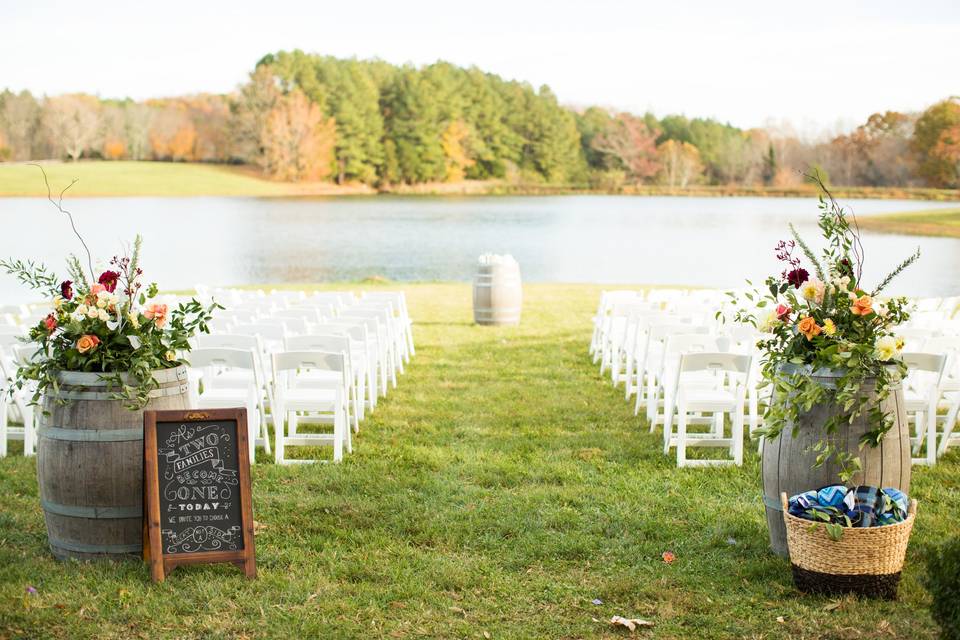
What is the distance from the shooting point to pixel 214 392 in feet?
24.3

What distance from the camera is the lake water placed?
3030 centimetres

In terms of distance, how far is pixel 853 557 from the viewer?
14.5ft

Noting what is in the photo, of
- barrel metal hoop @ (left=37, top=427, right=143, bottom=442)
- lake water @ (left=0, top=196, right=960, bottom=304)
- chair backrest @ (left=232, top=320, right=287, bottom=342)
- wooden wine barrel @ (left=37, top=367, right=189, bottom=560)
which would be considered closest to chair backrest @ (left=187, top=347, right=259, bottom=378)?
chair backrest @ (left=232, top=320, right=287, bottom=342)

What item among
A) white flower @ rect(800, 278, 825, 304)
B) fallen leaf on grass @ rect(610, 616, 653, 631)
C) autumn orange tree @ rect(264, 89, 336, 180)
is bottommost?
fallen leaf on grass @ rect(610, 616, 653, 631)

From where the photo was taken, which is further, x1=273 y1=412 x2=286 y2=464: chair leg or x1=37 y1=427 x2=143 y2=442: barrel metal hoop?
x1=273 y1=412 x2=286 y2=464: chair leg

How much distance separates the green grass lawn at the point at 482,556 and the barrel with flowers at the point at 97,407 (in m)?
0.22

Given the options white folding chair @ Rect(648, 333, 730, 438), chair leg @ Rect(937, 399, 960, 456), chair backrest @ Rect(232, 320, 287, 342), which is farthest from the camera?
chair backrest @ Rect(232, 320, 287, 342)

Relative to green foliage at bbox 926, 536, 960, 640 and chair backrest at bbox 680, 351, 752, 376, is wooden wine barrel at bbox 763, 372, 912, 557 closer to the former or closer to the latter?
green foliage at bbox 926, 536, 960, 640

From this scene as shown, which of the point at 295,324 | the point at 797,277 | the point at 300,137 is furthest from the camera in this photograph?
the point at 300,137

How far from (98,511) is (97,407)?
0.51m

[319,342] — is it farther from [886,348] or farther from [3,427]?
[886,348]

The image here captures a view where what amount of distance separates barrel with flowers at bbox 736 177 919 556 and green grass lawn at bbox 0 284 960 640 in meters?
0.56

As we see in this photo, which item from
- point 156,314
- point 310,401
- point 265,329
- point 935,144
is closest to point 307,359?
point 310,401

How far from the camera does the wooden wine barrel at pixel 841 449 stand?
4.67 meters
